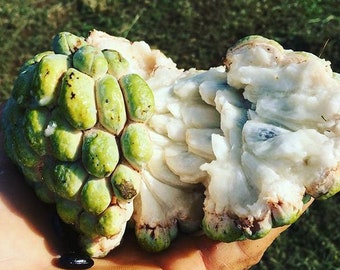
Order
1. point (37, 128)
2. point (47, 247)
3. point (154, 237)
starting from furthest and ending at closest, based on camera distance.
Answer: point (47, 247) < point (154, 237) < point (37, 128)

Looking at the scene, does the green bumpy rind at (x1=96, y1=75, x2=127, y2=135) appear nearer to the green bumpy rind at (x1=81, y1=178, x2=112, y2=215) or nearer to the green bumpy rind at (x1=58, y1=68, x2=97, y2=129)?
the green bumpy rind at (x1=58, y1=68, x2=97, y2=129)

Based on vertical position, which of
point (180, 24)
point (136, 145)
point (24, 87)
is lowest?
Answer: point (180, 24)

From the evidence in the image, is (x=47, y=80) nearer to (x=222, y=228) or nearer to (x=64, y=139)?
(x=64, y=139)

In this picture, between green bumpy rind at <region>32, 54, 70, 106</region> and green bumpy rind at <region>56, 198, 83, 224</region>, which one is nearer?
green bumpy rind at <region>32, 54, 70, 106</region>

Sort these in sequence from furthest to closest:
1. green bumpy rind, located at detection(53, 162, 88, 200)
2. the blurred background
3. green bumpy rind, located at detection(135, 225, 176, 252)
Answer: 1. the blurred background
2. green bumpy rind, located at detection(135, 225, 176, 252)
3. green bumpy rind, located at detection(53, 162, 88, 200)

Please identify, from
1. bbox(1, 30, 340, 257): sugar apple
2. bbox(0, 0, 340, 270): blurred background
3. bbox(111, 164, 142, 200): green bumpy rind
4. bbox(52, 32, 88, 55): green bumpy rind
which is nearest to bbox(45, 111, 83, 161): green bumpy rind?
bbox(1, 30, 340, 257): sugar apple

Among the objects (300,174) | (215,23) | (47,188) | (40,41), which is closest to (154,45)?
(215,23)

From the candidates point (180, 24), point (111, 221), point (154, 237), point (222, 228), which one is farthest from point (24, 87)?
point (180, 24)
